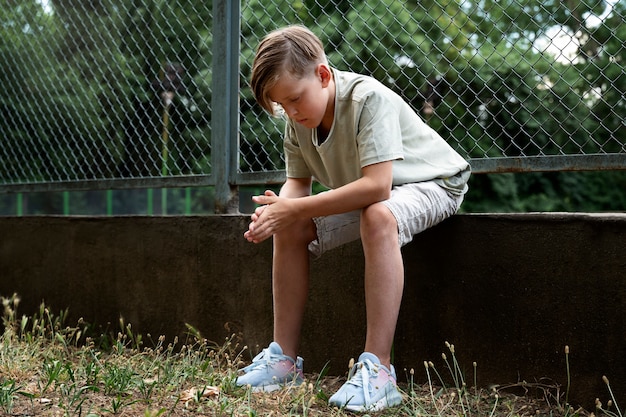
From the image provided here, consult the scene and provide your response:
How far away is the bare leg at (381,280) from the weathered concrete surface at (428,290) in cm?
40

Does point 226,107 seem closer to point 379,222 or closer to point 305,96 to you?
point 305,96

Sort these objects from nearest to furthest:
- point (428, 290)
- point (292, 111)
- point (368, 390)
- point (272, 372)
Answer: point (368, 390) < point (292, 111) < point (272, 372) < point (428, 290)

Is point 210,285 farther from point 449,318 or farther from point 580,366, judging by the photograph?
point 580,366

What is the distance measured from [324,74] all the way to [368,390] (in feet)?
3.29

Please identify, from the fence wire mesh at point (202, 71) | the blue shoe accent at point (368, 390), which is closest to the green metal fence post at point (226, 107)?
the fence wire mesh at point (202, 71)

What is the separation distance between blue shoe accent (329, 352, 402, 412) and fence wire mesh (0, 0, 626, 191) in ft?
3.19

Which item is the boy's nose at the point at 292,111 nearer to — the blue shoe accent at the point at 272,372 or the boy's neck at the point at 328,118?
the boy's neck at the point at 328,118

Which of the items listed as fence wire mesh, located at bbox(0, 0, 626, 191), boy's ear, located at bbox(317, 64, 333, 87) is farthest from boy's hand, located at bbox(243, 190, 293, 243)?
fence wire mesh, located at bbox(0, 0, 626, 191)

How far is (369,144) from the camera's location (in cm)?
242

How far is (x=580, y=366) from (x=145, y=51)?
9.00 ft

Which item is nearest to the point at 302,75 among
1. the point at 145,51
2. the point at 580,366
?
the point at 580,366

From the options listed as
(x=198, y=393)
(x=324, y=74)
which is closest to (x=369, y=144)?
(x=324, y=74)

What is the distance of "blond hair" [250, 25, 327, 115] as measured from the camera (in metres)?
2.42

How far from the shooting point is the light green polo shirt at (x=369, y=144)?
2436mm
